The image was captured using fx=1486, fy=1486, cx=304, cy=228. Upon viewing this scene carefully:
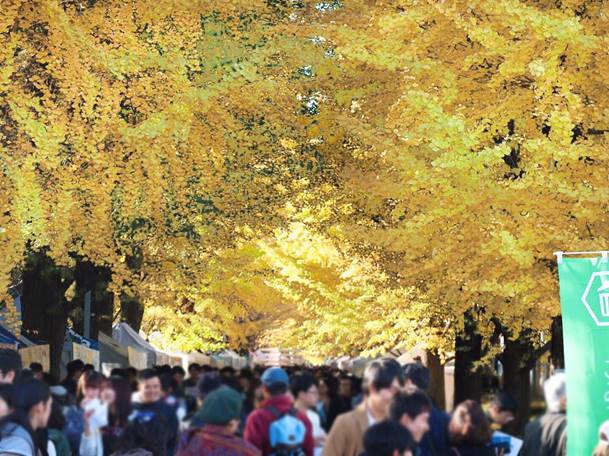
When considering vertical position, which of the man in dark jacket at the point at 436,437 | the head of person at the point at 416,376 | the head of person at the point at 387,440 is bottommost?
the head of person at the point at 387,440

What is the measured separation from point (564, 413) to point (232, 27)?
463 inches

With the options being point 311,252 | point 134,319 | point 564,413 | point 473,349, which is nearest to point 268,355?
point 134,319

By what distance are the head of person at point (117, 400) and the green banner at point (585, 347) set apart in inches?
141

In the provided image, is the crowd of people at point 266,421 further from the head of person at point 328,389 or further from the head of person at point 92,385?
the head of person at point 328,389

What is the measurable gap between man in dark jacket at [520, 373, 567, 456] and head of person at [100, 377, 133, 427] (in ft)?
10.5

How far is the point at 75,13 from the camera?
1998cm

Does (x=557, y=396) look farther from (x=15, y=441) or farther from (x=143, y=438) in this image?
(x=15, y=441)

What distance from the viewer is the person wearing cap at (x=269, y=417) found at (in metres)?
9.96

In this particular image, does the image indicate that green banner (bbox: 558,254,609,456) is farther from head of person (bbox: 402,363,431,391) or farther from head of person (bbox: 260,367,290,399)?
head of person (bbox: 260,367,290,399)

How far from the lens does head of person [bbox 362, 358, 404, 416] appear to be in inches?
358

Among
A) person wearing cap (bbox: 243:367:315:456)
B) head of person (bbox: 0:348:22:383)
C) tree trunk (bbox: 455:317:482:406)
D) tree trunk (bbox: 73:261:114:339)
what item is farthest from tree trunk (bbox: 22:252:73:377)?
person wearing cap (bbox: 243:367:315:456)

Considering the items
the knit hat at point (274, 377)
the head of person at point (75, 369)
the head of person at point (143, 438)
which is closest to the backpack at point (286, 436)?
the knit hat at point (274, 377)

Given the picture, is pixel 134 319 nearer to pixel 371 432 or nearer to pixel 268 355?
pixel 371 432

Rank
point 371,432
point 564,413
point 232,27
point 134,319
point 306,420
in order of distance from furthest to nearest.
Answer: point 134,319 → point 232,27 → point 564,413 → point 306,420 → point 371,432
